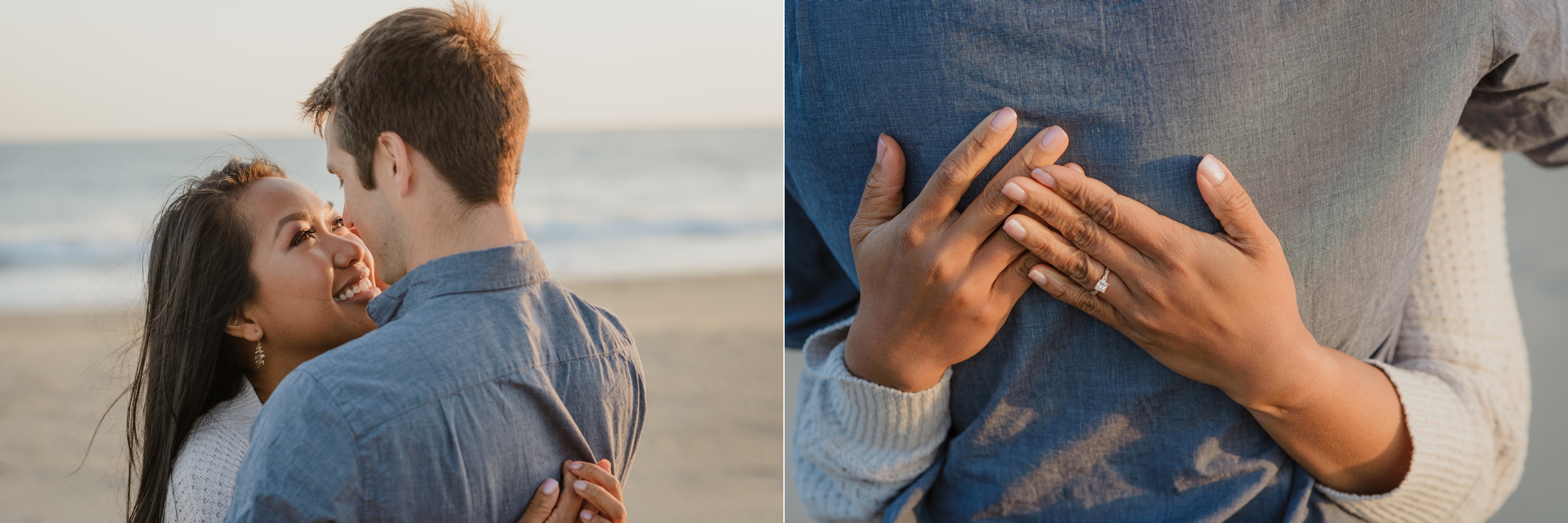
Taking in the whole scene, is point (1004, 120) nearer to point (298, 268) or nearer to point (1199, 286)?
point (1199, 286)

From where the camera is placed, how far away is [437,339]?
1.13 metres

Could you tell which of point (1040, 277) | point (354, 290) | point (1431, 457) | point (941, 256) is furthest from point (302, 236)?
point (1431, 457)

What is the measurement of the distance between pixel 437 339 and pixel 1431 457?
122 cm

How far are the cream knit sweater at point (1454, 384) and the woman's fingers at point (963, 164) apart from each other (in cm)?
26

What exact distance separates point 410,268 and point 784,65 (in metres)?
0.62

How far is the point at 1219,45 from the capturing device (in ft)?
2.83

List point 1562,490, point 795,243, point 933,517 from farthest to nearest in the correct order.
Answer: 1. point 1562,490
2. point 795,243
3. point 933,517

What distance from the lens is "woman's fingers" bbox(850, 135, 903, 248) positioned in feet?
3.27

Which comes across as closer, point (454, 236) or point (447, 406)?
point (447, 406)

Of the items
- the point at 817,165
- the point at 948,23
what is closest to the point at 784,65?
the point at 817,165

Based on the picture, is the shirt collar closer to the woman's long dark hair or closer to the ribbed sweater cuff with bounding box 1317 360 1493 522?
the woman's long dark hair

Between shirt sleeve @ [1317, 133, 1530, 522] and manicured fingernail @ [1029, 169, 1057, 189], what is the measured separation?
590mm

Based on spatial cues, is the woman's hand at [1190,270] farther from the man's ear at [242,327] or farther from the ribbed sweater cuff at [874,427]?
the man's ear at [242,327]

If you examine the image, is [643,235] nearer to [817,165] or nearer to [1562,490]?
[1562,490]
